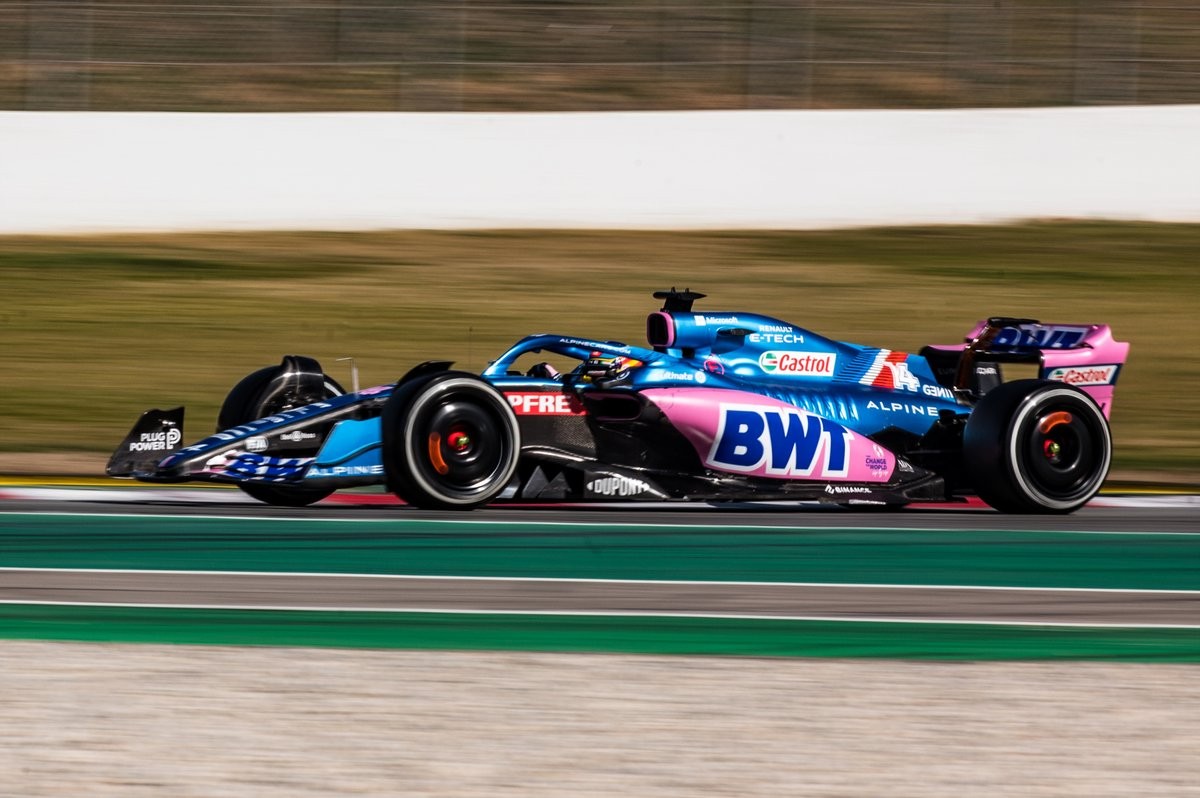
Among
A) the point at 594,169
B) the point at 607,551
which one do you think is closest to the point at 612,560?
the point at 607,551

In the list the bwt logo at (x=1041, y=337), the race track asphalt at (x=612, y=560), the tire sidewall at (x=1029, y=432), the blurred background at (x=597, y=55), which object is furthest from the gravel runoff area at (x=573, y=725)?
the blurred background at (x=597, y=55)

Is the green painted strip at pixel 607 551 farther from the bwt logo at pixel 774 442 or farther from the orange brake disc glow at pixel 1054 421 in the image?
the orange brake disc glow at pixel 1054 421

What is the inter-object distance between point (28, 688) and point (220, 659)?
1.93 ft

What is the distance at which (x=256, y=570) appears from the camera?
687cm

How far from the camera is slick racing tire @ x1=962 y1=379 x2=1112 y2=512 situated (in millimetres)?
8625

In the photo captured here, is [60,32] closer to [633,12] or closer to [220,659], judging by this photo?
[633,12]

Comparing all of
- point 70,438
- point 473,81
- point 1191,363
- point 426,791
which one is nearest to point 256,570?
point 426,791

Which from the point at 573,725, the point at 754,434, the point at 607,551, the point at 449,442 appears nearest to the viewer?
the point at 573,725

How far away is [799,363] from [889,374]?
0.48m

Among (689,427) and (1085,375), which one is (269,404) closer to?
(689,427)

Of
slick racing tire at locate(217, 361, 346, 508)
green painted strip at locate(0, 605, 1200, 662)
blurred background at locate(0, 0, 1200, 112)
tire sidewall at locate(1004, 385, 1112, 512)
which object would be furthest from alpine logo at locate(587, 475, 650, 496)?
blurred background at locate(0, 0, 1200, 112)

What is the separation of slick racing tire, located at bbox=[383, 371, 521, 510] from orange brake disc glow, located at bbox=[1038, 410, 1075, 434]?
2568mm

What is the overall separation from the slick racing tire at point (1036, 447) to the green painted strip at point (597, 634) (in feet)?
8.76

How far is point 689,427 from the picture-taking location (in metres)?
8.37
